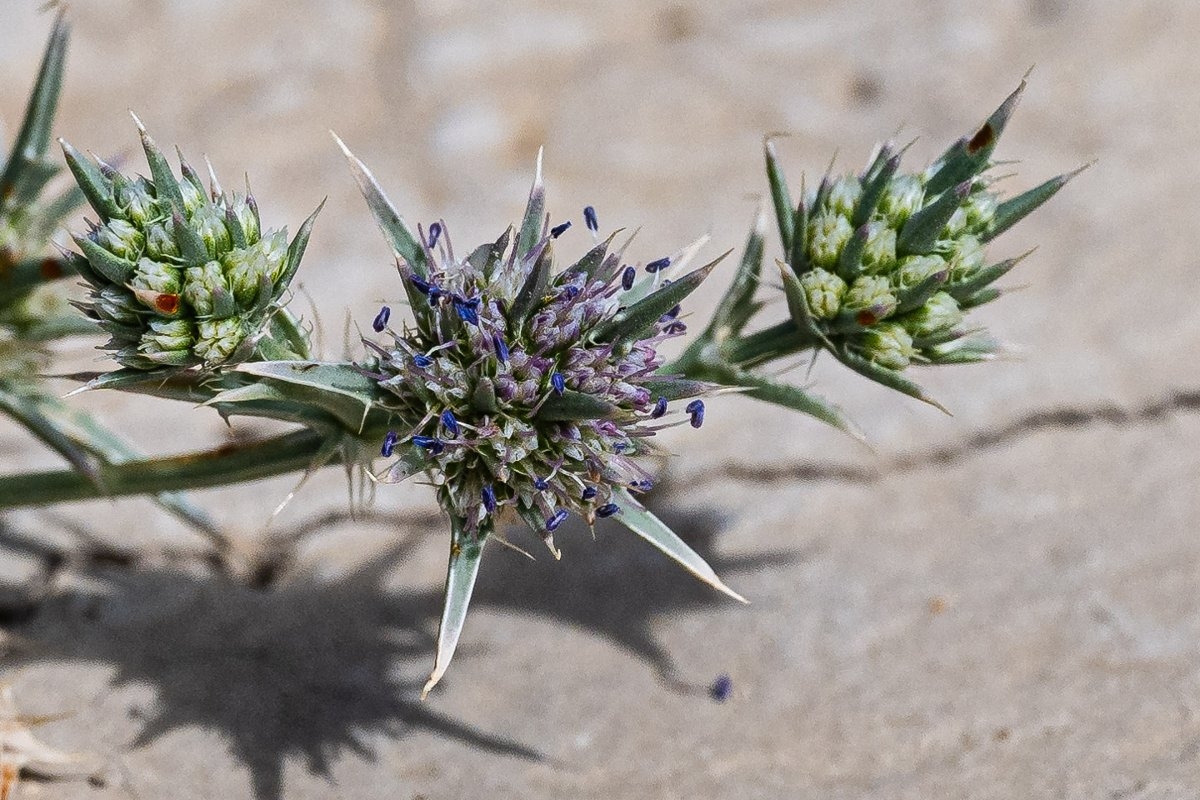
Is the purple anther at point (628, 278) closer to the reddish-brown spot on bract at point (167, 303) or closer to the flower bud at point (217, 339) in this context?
the flower bud at point (217, 339)

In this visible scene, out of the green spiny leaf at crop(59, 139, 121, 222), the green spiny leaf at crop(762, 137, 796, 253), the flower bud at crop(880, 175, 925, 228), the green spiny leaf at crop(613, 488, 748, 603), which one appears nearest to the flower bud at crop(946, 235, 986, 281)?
the flower bud at crop(880, 175, 925, 228)

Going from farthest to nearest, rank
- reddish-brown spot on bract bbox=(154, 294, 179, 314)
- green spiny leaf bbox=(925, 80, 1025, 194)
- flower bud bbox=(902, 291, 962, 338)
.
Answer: flower bud bbox=(902, 291, 962, 338) < green spiny leaf bbox=(925, 80, 1025, 194) < reddish-brown spot on bract bbox=(154, 294, 179, 314)

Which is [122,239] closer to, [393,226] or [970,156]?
[393,226]

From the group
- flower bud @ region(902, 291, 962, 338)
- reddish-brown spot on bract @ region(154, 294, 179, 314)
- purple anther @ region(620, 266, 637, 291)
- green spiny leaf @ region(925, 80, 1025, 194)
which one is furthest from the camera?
flower bud @ region(902, 291, 962, 338)

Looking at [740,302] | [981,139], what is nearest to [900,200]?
[981,139]

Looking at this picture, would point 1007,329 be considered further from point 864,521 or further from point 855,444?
point 864,521

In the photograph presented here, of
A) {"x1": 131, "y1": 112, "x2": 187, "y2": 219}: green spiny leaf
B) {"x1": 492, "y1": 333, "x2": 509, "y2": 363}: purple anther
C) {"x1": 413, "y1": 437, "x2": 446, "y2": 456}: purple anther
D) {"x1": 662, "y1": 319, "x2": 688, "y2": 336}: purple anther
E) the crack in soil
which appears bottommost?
the crack in soil

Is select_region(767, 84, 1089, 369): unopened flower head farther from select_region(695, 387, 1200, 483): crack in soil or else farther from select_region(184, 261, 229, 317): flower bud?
select_region(695, 387, 1200, 483): crack in soil

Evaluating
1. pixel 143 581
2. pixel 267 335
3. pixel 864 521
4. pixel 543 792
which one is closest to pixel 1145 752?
pixel 864 521
